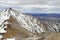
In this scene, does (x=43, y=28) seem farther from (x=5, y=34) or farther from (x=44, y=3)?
(x=5, y=34)

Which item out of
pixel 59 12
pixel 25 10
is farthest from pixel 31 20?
pixel 59 12

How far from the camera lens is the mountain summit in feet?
18.1

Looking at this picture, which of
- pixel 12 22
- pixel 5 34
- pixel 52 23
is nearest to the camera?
pixel 5 34

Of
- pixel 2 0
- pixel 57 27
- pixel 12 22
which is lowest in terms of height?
pixel 57 27

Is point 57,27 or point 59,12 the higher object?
point 59,12

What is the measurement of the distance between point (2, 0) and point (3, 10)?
0.27 meters

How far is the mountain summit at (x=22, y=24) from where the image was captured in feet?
18.1

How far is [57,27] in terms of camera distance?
6.49 m

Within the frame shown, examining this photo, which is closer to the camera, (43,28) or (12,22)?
(12,22)

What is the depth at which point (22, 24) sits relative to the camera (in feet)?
20.0

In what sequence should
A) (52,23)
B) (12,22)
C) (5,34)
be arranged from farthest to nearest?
(52,23) < (12,22) < (5,34)

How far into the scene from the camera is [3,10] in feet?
19.6

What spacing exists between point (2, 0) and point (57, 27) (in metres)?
1.66

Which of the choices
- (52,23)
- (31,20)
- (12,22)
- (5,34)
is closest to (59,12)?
(52,23)
